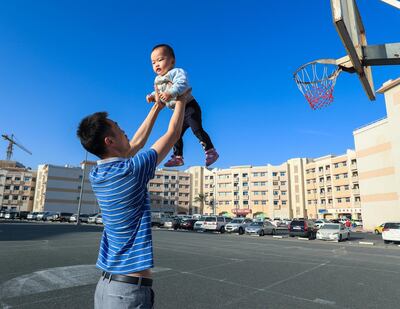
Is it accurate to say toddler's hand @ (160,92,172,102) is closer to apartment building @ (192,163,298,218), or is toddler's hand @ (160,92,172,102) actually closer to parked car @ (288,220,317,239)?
parked car @ (288,220,317,239)

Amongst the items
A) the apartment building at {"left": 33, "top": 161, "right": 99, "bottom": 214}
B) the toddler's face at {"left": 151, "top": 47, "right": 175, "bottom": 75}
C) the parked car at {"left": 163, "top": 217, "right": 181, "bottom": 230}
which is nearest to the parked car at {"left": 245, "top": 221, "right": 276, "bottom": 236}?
the parked car at {"left": 163, "top": 217, "right": 181, "bottom": 230}

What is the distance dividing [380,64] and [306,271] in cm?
648

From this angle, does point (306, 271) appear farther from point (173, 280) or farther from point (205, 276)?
point (173, 280)

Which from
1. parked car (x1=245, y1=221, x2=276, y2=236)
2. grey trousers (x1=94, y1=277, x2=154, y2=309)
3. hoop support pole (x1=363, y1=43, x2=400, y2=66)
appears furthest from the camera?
parked car (x1=245, y1=221, x2=276, y2=236)

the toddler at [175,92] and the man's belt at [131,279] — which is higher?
the toddler at [175,92]

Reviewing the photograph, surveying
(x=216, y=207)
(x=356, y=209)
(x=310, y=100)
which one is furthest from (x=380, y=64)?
(x=216, y=207)

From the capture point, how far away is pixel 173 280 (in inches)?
287

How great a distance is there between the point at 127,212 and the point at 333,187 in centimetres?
8356

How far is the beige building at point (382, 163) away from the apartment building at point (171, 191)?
71.2 meters

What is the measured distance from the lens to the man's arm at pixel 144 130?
2.67 m

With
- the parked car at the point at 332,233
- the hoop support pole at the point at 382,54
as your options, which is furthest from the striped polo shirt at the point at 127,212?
the parked car at the point at 332,233

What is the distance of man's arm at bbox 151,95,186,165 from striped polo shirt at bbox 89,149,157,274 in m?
0.06

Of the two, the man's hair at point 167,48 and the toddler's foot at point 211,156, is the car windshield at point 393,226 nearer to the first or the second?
the toddler's foot at point 211,156

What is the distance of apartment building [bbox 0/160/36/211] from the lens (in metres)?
90.0
